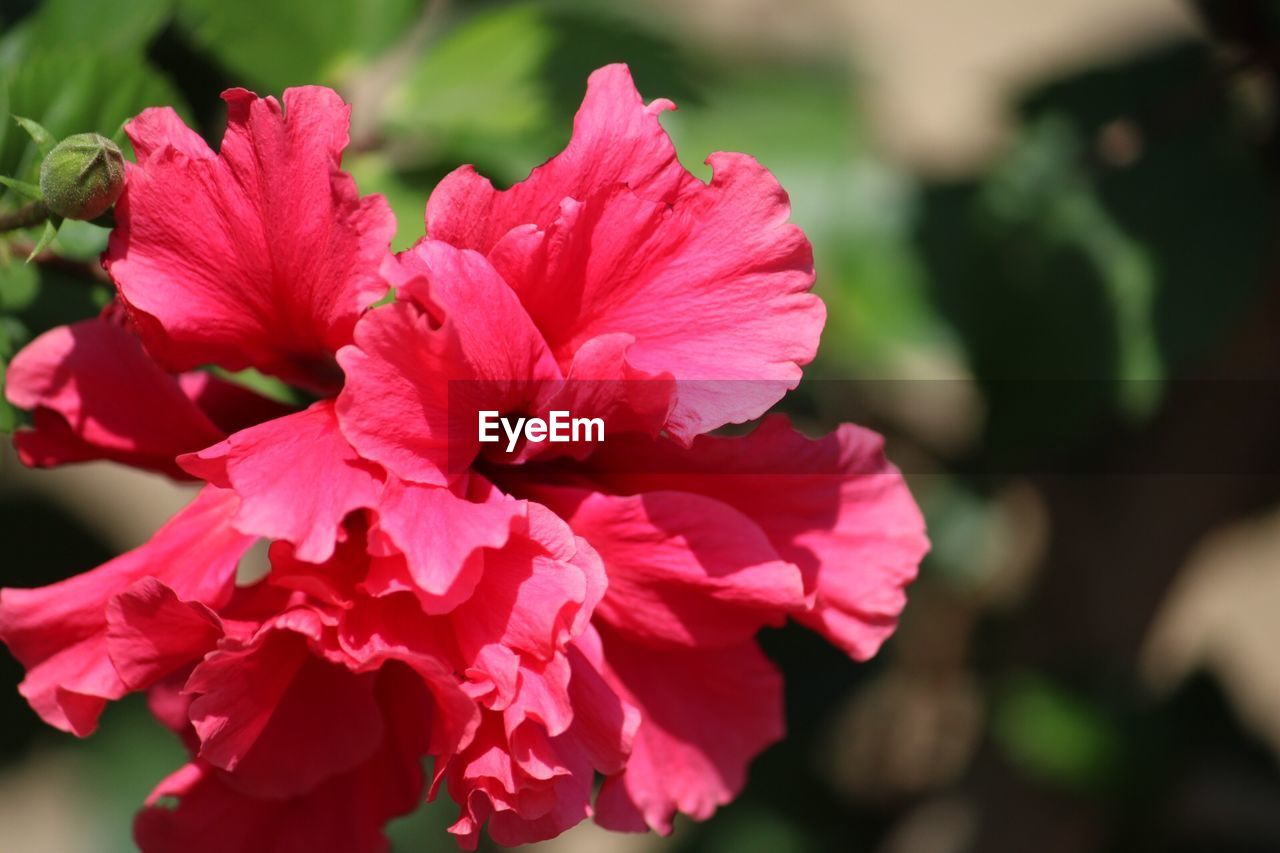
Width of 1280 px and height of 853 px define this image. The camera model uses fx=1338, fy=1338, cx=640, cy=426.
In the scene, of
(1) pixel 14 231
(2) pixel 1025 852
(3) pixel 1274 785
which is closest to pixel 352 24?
(1) pixel 14 231

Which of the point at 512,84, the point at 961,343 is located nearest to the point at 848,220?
the point at 961,343

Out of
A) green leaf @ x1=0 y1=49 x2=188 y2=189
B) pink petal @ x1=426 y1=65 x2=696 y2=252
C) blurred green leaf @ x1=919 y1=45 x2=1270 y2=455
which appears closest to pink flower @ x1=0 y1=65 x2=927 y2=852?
pink petal @ x1=426 y1=65 x2=696 y2=252

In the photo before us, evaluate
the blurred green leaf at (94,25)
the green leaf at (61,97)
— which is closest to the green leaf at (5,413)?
the green leaf at (61,97)

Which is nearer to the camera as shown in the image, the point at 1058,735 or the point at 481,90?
the point at 481,90

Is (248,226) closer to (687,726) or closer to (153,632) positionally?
(153,632)

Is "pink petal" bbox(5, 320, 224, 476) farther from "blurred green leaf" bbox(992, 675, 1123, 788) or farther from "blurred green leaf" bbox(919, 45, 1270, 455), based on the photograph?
"blurred green leaf" bbox(992, 675, 1123, 788)
